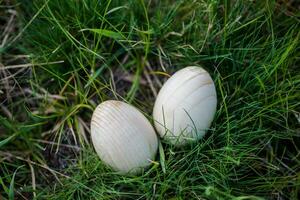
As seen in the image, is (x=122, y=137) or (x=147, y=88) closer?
(x=122, y=137)

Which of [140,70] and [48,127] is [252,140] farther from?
[48,127]
